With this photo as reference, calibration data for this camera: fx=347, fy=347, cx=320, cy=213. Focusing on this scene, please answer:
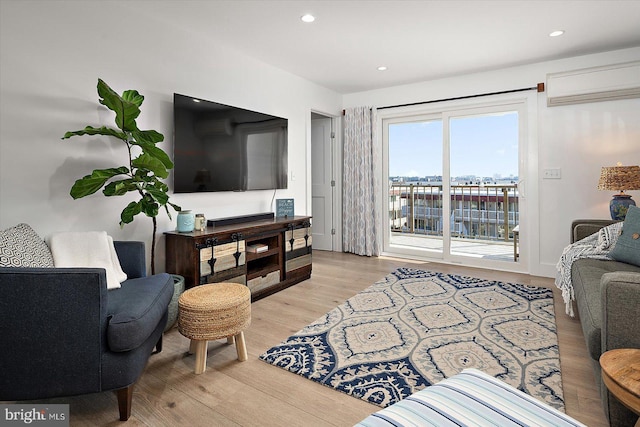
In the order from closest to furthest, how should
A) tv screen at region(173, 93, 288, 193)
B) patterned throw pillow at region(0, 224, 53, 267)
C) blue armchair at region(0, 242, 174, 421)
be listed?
blue armchair at region(0, 242, 174, 421) → patterned throw pillow at region(0, 224, 53, 267) → tv screen at region(173, 93, 288, 193)

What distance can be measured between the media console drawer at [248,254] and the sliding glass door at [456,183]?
197cm

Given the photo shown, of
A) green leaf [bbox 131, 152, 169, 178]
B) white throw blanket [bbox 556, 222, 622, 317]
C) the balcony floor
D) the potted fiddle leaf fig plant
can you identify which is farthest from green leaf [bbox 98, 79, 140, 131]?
the balcony floor

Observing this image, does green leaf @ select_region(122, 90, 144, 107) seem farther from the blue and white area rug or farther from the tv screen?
the blue and white area rug

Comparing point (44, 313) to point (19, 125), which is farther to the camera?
point (19, 125)

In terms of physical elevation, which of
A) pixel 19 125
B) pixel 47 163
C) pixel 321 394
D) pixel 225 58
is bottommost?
pixel 321 394

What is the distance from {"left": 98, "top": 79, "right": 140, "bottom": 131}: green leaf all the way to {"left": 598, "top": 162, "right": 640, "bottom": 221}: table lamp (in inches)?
162

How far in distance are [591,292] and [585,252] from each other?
1009mm

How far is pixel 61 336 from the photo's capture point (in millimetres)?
1437

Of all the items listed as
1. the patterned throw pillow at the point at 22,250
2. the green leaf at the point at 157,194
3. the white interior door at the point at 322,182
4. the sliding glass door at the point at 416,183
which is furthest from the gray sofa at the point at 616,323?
the white interior door at the point at 322,182

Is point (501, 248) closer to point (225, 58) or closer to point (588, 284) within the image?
point (588, 284)

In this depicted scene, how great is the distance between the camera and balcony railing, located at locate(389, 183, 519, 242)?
4547 millimetres

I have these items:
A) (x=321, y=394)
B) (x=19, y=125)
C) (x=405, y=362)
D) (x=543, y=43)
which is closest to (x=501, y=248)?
(x=543, y=43)

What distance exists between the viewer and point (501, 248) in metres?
4.64

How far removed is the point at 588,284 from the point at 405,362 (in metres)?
1.19
